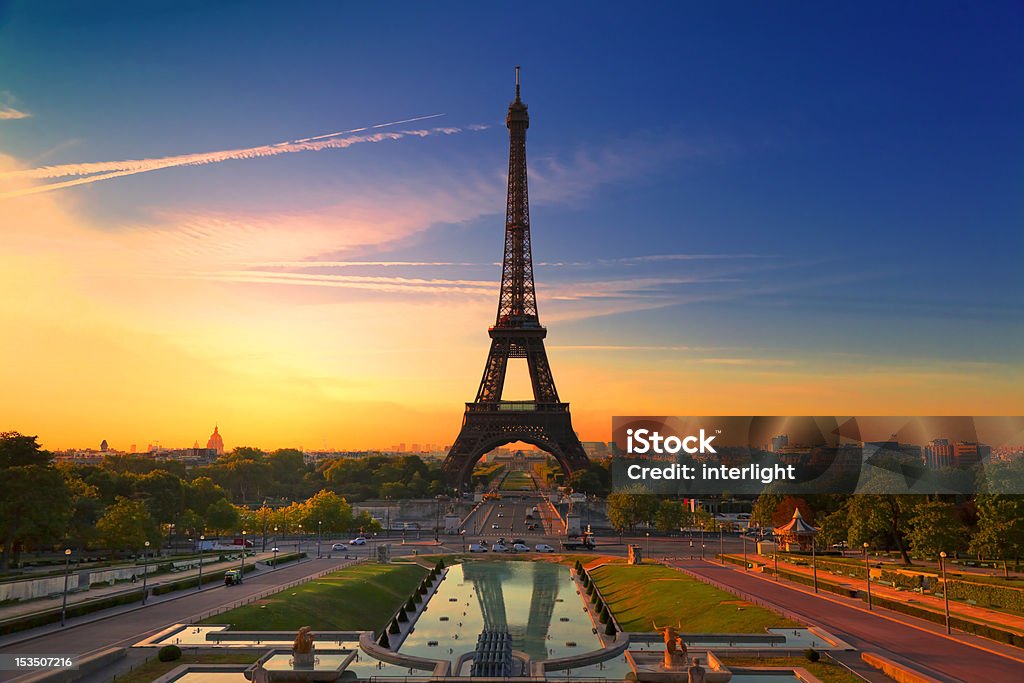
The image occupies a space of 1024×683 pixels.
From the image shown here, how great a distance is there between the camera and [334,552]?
81.2 metres

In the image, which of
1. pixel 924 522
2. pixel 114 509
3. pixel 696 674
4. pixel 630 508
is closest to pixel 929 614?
pixel 924 522

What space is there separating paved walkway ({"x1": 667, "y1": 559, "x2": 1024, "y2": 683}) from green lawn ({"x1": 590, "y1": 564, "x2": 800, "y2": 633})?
2.34 metres

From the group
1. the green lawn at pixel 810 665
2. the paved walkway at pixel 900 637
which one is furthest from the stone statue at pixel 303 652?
the paved walkway at pixel 900 637

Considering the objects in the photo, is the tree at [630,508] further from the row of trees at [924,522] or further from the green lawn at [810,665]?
the green lawn at [810,665]

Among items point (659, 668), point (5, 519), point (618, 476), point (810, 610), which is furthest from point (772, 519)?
point (5, 519)

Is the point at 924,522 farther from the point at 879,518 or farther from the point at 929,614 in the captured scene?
the point at 929,614

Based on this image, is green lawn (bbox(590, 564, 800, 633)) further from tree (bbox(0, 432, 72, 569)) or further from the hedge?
tree (bbox(0, 432, 72, 569))

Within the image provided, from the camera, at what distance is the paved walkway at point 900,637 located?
32250 millimetres

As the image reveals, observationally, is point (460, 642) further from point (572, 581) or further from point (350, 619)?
point (572, 581)

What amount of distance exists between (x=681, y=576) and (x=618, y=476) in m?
63.6

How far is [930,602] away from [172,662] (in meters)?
43.6

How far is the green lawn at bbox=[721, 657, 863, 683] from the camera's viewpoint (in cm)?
3172

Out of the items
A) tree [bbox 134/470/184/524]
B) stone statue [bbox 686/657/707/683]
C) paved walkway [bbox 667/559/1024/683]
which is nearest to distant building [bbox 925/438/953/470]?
paved walkway [bbox 667/559/1024/683]

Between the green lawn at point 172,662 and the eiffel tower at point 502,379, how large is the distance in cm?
8376
